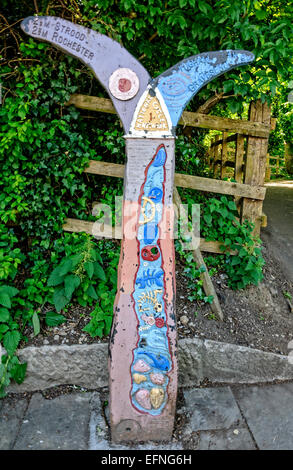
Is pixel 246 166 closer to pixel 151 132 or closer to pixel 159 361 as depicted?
pixel 151 132

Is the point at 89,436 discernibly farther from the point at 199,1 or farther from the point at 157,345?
the point at 199,1

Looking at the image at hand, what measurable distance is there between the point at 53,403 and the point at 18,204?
171 cm

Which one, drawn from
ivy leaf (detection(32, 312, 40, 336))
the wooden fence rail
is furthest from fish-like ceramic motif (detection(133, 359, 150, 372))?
the wooden fence rail

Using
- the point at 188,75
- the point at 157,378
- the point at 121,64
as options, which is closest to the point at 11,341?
the point at 157,378

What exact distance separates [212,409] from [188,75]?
8.02ft

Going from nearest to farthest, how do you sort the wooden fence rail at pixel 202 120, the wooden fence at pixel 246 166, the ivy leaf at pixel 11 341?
1. the ivy leaf at pixel 11 341
2. the wooden fence rail at pixel 202 120
3. the wooden fence at pixel 246 166

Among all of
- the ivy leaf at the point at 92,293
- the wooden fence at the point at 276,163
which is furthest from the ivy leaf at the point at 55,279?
the wooden fence at the point at 276,163

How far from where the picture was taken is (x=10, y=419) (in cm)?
244

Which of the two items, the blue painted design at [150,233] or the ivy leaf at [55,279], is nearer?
the blue painted design at [150,233]

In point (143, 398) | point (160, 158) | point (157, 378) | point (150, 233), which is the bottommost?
point (143, 398)

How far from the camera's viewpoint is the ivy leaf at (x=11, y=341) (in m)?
2.66

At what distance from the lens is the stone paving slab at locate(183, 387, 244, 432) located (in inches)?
97.3

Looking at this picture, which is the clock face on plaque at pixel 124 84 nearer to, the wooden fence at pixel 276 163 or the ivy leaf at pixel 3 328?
the ivy leaf at pixel 3 328

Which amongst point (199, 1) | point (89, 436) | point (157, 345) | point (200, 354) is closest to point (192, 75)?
point (199, 1)
